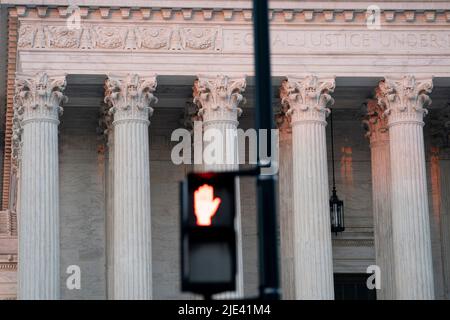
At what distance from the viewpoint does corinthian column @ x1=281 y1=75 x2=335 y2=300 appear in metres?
41.5

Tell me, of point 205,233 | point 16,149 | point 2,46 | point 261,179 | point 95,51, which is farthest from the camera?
point 16,149

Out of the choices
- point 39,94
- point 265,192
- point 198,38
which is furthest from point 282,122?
point 265,192

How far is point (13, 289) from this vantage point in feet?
164

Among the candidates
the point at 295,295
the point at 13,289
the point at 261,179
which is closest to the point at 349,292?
the point at 295,295

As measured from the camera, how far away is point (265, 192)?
17.3m

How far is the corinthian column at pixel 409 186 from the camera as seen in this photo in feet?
138

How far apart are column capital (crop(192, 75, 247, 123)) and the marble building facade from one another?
0.04 m

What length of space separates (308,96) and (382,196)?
4355mm

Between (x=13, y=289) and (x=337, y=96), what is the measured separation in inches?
548

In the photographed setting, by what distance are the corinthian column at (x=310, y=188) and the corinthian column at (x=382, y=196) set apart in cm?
275

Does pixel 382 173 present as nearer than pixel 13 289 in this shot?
Yes

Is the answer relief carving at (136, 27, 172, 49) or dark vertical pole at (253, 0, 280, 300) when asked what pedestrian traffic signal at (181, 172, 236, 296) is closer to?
dark vertical pole at (253, 0, 280, 300)

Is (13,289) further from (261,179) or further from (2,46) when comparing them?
(261,179)

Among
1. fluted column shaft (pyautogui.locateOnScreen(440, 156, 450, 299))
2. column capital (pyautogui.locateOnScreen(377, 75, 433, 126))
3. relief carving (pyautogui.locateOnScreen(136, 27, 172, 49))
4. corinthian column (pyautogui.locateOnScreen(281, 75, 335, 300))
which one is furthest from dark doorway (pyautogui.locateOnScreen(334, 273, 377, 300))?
relief carving (pyautogui.locateOnScreen(136, 27, 172, 49))
